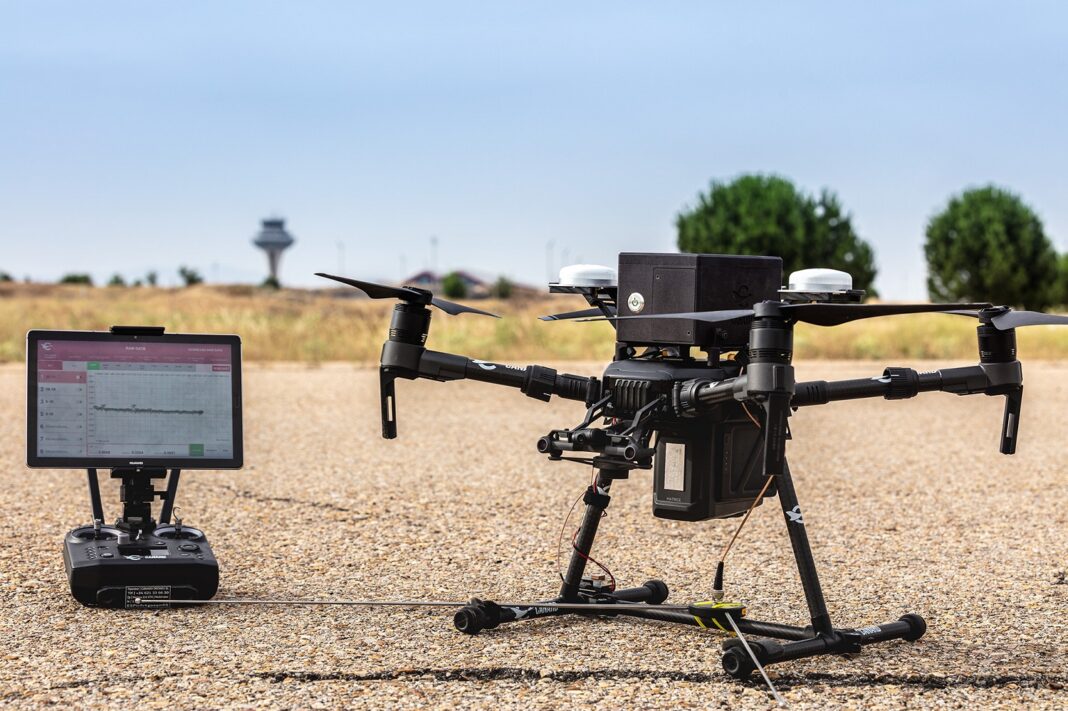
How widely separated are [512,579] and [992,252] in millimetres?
68015

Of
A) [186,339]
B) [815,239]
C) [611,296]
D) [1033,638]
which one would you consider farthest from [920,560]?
[815,239]

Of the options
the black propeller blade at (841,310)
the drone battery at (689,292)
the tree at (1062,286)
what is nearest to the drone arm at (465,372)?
the drone battery at (689,292)

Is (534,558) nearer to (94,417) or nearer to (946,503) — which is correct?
(94,417)

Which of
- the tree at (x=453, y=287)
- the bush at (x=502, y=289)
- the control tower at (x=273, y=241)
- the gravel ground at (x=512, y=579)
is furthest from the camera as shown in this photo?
the control tower at (x=273, y=241)

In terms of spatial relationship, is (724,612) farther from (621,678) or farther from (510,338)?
(510,338)

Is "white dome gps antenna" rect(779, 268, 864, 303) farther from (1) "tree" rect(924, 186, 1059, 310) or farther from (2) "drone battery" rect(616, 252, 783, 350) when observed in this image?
(1) "tree" rect(924, 186, 1059, 310)

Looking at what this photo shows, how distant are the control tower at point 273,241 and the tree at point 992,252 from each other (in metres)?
111

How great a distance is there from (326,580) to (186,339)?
4.63 ft

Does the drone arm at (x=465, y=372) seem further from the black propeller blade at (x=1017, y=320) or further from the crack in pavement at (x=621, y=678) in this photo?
the black propeller blade at (x=1017, y=320)

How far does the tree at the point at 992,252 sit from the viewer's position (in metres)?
70.8

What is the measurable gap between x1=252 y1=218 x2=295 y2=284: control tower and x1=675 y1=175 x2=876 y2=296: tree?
10458 centimetres

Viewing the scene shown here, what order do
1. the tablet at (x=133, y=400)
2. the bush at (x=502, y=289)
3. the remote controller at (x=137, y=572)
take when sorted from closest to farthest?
the remote controller at (x=137, y=572) → the tablet at (x=133, y=400) → the bush at (x=502, y=289)

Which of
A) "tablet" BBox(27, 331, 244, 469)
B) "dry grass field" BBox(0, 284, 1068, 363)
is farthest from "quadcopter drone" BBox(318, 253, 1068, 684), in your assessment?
"dry grass field" BBox(0, 284, 1068, 363)

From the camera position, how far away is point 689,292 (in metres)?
5.05
